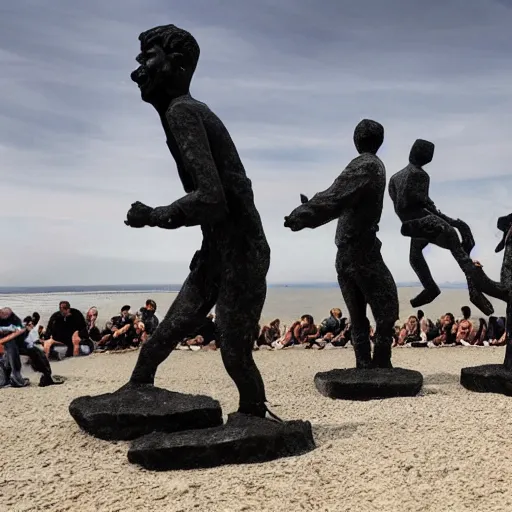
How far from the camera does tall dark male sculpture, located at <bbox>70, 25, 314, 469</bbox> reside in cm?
365

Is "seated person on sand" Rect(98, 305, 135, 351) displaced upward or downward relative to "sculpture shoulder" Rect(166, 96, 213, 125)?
downward

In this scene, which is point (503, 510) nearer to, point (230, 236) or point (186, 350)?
point (230, 236)

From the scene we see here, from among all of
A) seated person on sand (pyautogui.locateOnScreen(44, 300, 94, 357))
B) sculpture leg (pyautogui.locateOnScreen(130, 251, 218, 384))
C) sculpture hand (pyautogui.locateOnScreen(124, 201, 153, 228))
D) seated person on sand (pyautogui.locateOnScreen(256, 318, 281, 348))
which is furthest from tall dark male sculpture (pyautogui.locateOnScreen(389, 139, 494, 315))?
seated person on sand (pyautogui.locateOnScreen(44, 300, 94, 357))

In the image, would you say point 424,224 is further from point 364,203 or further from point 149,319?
point 149,319

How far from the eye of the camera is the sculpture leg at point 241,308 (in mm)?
3900

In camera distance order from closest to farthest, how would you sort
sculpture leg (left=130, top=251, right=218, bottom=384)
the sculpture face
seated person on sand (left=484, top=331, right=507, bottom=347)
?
the sculpture face
sculpture leg (left=130, top=251, right=218, bottom=384)
seated person on sand (left=484, top=331, right=507, bottom=347)

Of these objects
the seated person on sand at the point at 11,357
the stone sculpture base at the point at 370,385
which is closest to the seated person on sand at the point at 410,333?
the stone sculpture base at the point at 370,385

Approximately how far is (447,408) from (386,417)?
597mm

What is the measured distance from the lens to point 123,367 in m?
8.80

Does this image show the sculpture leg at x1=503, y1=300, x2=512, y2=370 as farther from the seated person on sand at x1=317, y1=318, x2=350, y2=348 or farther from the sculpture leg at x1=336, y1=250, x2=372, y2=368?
the seated person on sand at x1=317, y1=318, x2=350, y2=348

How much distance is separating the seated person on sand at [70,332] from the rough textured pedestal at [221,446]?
7079 millimetres

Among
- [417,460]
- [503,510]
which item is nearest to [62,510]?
[417,460]

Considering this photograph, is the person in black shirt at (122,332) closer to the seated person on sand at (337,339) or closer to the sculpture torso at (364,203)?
the seated person on sand at (337,339)

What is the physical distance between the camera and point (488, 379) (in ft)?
19.1
